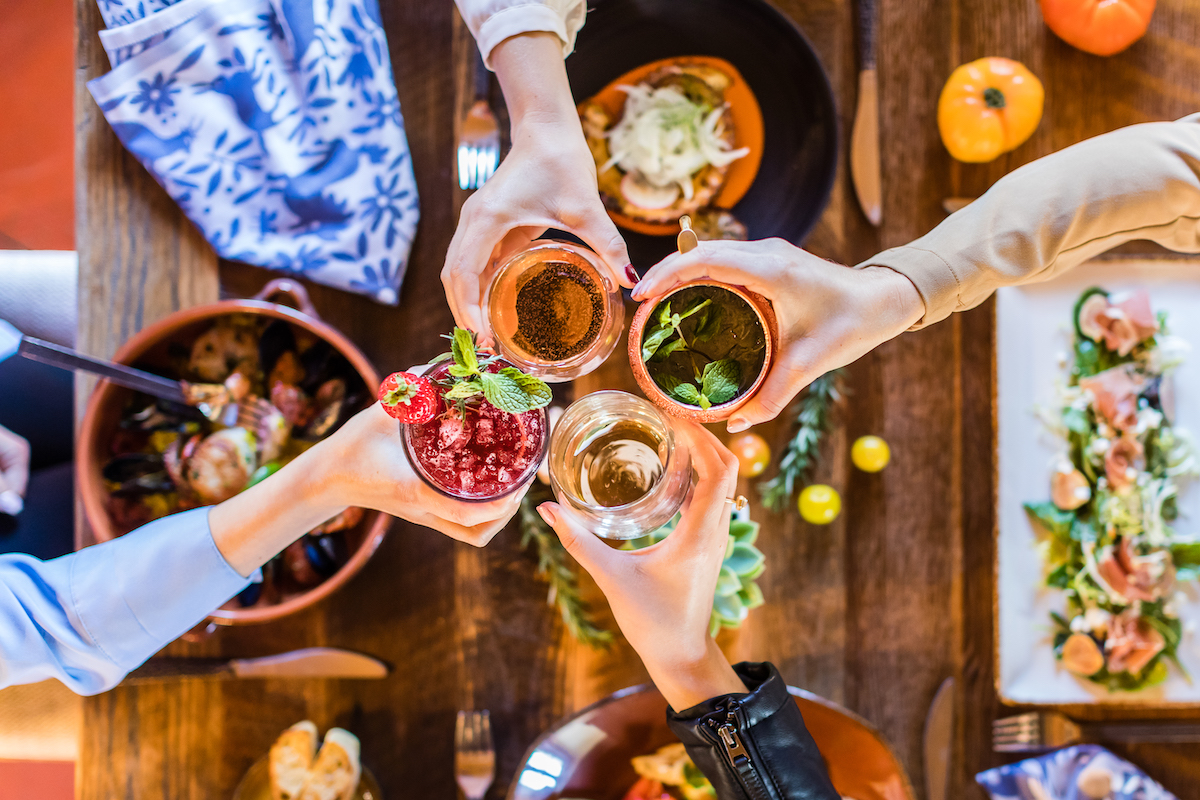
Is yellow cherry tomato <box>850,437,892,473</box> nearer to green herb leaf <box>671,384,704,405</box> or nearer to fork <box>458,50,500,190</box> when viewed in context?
green herb leaf <box>671,384,704,405</box>

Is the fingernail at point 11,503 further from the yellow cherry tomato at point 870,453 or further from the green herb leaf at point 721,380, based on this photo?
the yellow cherry tomato at point 870,453

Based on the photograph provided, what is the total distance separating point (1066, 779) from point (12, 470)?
7.35 ft

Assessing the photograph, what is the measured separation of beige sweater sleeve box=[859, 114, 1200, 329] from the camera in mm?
1040

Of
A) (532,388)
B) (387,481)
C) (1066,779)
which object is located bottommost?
(1066,779)

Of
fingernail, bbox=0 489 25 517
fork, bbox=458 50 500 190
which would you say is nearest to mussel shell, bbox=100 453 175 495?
fingernail, bbox=0 489 25 517

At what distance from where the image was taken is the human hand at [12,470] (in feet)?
4.91

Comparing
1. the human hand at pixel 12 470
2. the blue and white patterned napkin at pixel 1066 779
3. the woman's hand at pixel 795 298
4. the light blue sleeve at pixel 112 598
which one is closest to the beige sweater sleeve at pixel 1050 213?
the woman's hand at pixel 795 298

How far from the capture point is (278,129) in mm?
1390

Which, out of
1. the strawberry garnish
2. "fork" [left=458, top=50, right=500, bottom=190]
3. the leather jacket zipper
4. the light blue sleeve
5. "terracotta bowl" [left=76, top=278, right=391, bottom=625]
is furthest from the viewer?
"fork" [left=458, top=50, right=500, bottom=190]

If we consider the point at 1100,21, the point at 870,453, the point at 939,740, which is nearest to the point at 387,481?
the point at 870,453

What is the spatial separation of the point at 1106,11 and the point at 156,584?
6.52 feet

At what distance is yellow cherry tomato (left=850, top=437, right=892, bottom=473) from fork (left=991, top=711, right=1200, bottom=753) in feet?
1.93

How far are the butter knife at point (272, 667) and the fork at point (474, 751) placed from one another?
7.7 inches

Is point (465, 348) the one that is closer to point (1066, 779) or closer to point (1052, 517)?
point (1052, 517)
